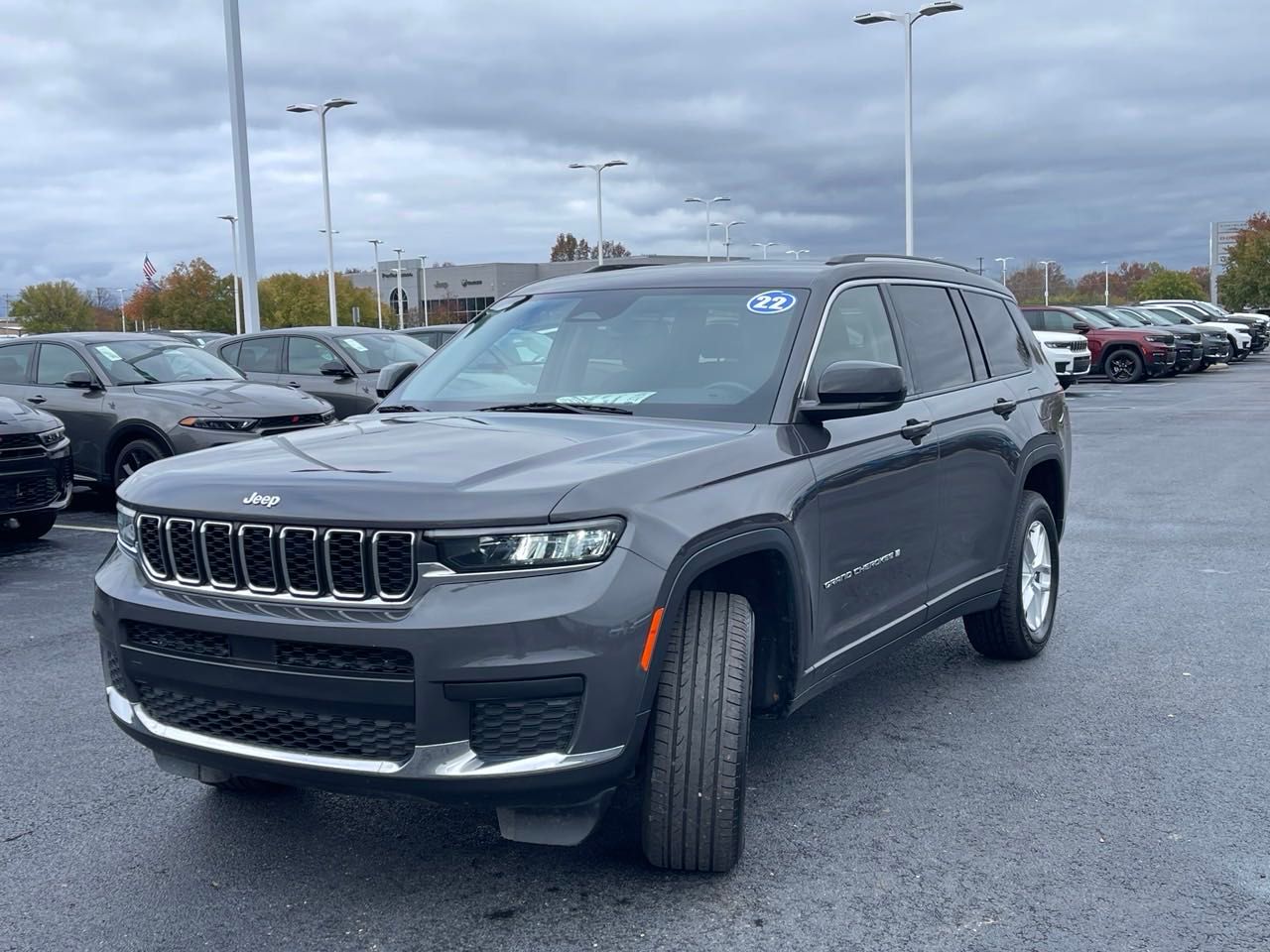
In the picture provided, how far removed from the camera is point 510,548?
10.8 ft

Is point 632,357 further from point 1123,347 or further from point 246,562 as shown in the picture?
point 1123,347

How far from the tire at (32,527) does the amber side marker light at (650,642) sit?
8.01m

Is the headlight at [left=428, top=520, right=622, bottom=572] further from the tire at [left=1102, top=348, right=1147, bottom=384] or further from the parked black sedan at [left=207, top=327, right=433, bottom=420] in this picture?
the tire at [left=1102, top=348, right=1147, bottom=384]

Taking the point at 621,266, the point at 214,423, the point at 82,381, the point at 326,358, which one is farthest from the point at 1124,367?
the point at 621,266

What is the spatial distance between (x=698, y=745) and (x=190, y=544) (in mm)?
1452

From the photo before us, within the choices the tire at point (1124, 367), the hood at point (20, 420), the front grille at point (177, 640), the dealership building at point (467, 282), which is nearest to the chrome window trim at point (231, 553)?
the front grille at point (177, 640)

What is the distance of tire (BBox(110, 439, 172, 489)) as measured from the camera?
1152 centimetres

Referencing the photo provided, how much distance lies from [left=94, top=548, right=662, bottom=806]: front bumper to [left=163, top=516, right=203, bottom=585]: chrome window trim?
102 mm

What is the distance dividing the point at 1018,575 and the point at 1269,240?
8128 centimetres

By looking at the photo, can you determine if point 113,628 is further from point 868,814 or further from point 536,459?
point 868,814

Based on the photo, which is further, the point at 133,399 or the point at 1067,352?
the point at 1067,352

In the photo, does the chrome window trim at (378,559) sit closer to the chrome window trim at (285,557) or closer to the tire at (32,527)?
the chrome window trim at (285,557)

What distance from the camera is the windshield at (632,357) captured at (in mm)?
4422

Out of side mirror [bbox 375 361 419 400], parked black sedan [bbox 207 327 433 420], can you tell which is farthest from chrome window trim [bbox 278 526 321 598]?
A: parked black sedan [bbox 207 327 433 420]
